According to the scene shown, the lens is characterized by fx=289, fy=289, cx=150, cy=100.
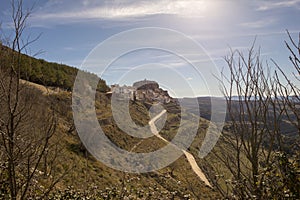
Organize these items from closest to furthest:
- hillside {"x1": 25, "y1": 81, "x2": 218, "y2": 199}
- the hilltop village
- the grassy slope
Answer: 1. the hilltop village
2. hillside {"x1": 25, "y1": 81, "x2": 218, "y2": 199}
3. the grassy slope

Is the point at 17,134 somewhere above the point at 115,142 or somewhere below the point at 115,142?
above

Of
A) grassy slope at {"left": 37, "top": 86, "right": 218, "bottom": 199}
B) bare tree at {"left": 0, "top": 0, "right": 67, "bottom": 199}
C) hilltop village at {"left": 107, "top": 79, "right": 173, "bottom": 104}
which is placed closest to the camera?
bare tree at {"left": 0, "top": 0, "right": 67, "bottom": 199}

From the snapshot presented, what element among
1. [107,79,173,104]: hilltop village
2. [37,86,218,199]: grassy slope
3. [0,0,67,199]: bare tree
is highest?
[107,79,173,104]: hilltop village

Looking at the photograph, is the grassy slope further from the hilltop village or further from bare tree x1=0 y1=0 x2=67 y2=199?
bare tree x1=0 y1=0 x2=67 y2=199

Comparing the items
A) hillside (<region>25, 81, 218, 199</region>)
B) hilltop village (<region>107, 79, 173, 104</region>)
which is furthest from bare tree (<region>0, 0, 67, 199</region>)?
hillside (<region>25, 81, 218, 199</region>)

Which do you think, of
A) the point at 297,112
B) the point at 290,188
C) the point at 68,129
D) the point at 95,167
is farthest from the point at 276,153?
the point at 68,129

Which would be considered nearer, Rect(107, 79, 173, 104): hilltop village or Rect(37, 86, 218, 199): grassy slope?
Rect(107, 79, 173, 104): hilltop village

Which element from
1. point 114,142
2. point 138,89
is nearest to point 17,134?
point 138,89

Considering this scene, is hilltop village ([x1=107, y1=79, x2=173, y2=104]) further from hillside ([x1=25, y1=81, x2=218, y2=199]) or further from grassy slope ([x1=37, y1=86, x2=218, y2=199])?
grassy slope ([x1=37, y1=86, x2=218, y2=199])

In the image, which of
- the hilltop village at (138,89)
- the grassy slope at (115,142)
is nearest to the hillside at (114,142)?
the grassy slope at (115,142)

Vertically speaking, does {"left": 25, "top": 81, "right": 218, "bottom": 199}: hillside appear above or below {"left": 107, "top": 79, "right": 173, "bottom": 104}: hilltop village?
below

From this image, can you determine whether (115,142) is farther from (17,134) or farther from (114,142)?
(17,134)

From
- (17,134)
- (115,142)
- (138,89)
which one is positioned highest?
(138,89)

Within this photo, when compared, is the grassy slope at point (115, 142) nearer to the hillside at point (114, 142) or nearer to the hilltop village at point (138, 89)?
the hillside at point (114, 142)
